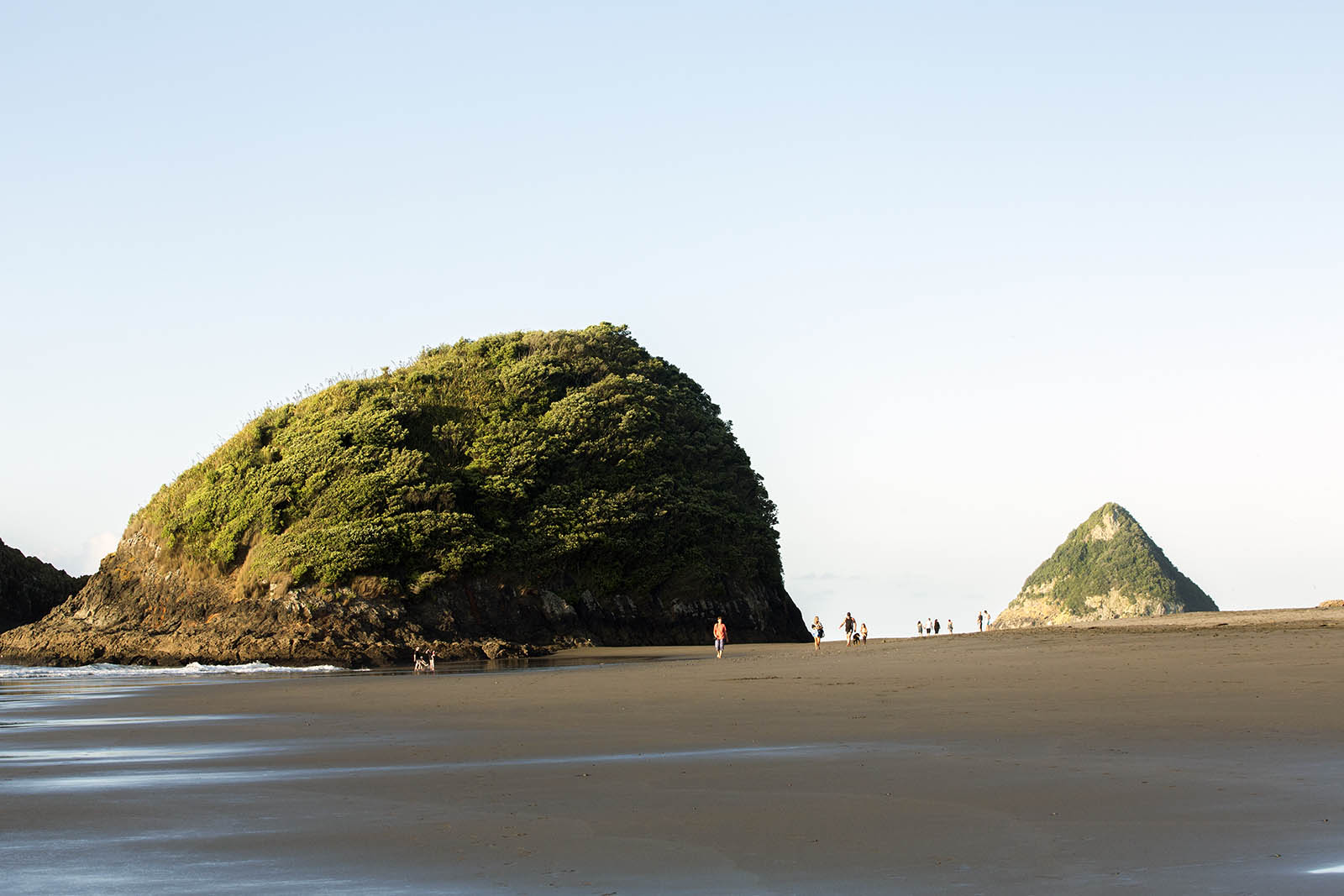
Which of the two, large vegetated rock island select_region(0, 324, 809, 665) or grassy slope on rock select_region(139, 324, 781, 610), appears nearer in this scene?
large vegetated rock island select_region(0, 324, 809, 665)

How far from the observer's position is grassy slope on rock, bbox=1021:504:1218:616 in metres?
105

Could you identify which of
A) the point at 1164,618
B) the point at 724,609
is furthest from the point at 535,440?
the point at 1164,618

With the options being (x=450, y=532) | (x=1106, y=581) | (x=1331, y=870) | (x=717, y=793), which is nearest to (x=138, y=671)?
(x=450, y=532)

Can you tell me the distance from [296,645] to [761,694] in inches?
1043

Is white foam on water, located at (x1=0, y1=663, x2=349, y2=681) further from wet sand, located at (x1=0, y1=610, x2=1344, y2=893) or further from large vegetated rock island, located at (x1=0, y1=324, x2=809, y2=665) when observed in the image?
wet sand, located at (x1=0, y1=610, x2=1344, y2=893)

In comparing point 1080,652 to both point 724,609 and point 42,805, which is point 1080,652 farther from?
point 724,609

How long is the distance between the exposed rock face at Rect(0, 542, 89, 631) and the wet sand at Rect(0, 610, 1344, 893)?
51.9 metres

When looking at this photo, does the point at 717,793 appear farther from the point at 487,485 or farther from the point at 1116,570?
the point at 1116,570

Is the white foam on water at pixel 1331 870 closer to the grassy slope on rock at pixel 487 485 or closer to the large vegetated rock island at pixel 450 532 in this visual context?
the large vegetated rock island at pixel 450 532

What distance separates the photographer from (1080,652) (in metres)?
25.3

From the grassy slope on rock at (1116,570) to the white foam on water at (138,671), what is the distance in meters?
85.1

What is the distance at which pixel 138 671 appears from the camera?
3672 centimetres

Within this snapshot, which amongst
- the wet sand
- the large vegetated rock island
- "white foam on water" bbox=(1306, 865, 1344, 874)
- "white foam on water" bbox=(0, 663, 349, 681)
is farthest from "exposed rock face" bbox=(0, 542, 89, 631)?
"white foam on water" bbox=(1306, 865, 1344, 874)

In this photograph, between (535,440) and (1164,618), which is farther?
(535,440)
